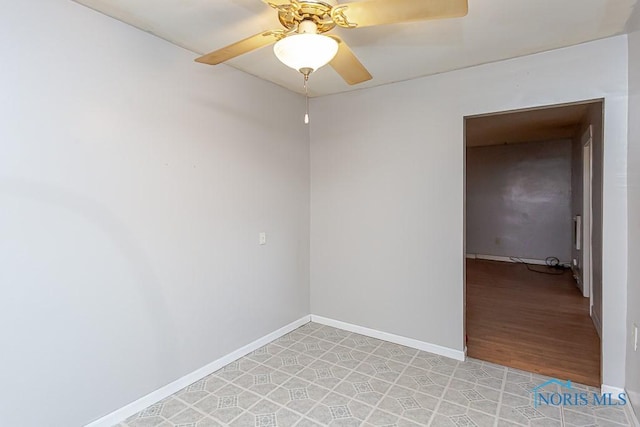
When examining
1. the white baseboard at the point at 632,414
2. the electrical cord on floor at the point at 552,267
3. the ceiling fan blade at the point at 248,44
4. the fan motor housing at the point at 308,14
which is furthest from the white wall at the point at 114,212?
the electrical cord on floor at the point at 552,267

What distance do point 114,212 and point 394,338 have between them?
2.59 m

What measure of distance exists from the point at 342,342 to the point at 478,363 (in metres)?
1.18

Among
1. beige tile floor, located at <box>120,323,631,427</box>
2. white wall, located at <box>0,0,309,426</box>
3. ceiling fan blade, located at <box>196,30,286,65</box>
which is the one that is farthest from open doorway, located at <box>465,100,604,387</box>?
white wall, located at <box>0,0,309,426</box>

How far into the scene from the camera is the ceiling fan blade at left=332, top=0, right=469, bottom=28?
129cm

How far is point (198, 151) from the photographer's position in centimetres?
258

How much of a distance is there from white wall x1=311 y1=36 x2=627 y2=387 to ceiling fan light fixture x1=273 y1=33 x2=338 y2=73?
5.92ft

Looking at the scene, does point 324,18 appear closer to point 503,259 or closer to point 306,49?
point 306,49

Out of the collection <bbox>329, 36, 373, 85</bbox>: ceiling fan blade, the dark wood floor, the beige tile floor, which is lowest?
the beige tile floor

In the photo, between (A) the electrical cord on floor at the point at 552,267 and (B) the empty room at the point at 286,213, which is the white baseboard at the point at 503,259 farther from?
(B) the empty room at the point at 286,213

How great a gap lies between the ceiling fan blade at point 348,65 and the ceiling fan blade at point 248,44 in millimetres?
301

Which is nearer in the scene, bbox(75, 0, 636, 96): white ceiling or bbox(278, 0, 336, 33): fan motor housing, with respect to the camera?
bbox(278, 0, 336, 33): fan motor housing

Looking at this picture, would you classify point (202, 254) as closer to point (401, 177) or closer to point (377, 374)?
point (377, 374)

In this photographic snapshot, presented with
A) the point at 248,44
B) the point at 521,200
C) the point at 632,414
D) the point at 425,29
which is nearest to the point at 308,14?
the point at 248,44

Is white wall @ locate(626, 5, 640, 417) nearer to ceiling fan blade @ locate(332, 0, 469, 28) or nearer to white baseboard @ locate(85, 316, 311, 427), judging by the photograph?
ceiling fan blade @ locate(332, 0, 469, 28)
